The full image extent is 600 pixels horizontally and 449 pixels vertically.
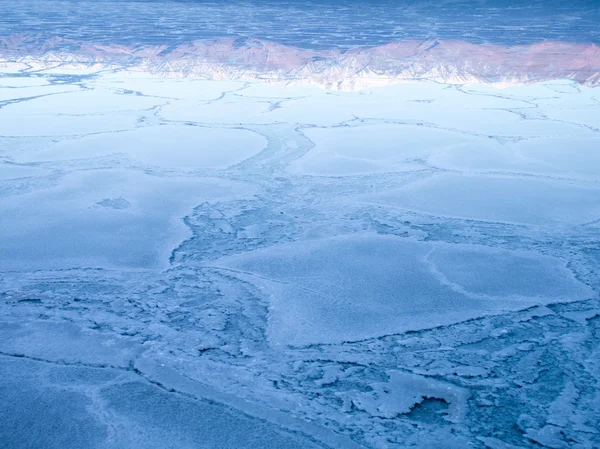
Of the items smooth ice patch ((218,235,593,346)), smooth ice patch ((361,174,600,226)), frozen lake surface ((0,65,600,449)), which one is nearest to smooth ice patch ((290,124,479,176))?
frozen lake surface ((0,65,600,449))

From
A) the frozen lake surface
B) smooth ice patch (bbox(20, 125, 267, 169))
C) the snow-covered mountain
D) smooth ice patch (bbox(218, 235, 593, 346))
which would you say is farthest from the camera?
the snow-covered mountain

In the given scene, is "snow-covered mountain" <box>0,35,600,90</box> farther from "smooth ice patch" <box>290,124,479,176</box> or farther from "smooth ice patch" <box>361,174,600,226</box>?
"smooth ice patch" <box>361,174,600,226</box>

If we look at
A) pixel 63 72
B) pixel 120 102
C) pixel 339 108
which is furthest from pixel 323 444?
pixel 63 72

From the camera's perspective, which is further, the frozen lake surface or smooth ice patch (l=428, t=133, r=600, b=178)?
smooth ice patch (l=428, t=133, r=600, b=178)

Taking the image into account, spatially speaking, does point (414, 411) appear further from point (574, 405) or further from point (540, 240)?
point (540, 240)

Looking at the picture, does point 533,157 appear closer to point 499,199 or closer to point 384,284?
point 499,199

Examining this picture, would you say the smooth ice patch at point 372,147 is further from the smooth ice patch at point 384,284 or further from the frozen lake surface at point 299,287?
the smooth ice patch at point 384,284

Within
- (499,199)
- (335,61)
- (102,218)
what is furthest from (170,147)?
(335,61)
